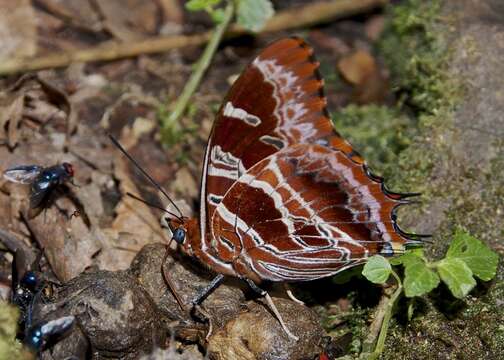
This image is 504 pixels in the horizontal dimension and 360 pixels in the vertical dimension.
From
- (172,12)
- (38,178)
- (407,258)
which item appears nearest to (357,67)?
(172,12)

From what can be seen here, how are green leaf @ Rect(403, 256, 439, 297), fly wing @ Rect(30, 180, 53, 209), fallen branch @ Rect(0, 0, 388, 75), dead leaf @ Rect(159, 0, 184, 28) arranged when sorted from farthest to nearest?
dead leaf @ Rect(159, 0, 184, 28) → fallen branch @ Rect(0, 0, 388, 75) → fly wing @ Rect(30, 180, 53, 209) → green leaf @ Rect(403, 256, 439, 297)

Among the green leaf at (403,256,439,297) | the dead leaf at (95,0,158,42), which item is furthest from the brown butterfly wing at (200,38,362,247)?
the dead leaf at (95,0,158,42)

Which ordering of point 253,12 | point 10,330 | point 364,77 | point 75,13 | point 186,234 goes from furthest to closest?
1. point 75,13
2. point 364,77
3. point 253,12
4. point 186,234
5. point 10,330

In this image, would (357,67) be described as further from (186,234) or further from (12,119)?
(12,119)

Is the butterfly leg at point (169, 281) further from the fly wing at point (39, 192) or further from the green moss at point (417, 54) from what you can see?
the green moss at point (417, 54)

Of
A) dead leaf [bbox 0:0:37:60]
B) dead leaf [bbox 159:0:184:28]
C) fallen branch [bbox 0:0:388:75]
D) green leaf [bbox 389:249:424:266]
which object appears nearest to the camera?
green leaf [bbox 389:249:424:266]

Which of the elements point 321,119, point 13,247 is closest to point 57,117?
point 13,247

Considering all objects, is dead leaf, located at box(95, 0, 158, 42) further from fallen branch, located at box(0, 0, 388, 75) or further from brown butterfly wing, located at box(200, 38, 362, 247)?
brown butterfly wing, located at box(200, 38, 362, 247)
